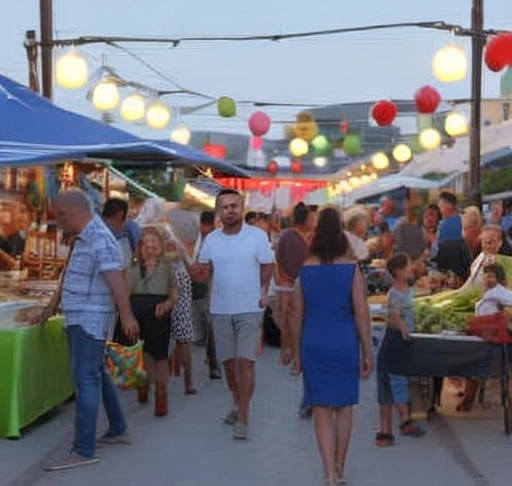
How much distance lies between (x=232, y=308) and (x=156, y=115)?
1133cm

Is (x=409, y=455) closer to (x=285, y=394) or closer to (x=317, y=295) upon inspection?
(x=317, y=295)

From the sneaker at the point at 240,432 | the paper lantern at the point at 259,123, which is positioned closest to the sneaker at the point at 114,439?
the sneaker at the point at 240,432

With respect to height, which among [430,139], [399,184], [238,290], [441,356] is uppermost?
[430,139]

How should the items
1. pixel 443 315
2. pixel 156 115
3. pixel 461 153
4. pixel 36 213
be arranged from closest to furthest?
1. pixel 443 315
2. pixel 36 213
3. pixel 156 115
4. pixel 461 153

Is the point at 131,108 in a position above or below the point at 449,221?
above

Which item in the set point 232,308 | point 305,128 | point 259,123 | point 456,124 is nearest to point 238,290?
point 232,308

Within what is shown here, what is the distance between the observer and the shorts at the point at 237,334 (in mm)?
7426

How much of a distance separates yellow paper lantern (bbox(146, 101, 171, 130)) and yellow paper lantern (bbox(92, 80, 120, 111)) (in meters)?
2.19

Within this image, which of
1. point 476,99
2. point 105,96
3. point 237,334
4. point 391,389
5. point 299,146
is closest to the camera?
point 391,389

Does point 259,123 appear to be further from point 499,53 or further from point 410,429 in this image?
point 410,429

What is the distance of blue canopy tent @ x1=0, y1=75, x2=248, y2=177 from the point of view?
26.9 ft

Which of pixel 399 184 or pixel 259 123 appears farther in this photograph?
pixel 399 184

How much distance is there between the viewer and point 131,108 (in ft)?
57.3

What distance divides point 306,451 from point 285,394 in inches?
90.2
